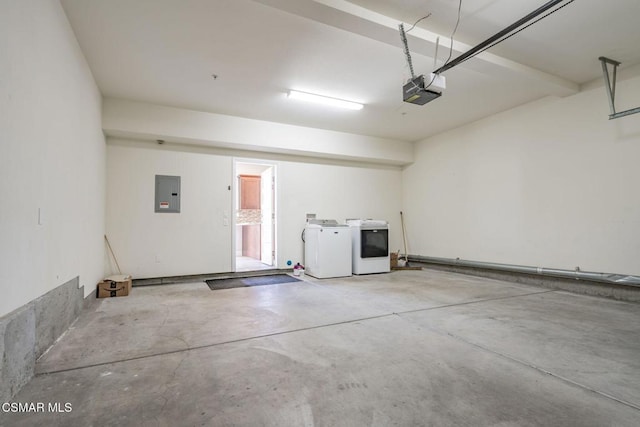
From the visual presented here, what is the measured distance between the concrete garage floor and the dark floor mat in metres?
1.20

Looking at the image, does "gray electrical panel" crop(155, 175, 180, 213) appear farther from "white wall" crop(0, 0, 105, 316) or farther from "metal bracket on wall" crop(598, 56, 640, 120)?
"metal bracket on wall" crop(598, 56, 640, 120)

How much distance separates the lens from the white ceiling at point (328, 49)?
2.65 metres

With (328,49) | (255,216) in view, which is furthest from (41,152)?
(255,216)

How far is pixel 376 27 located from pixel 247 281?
163 inches

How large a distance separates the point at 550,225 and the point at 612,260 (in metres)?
0.82

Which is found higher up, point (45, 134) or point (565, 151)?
point (565, 151)

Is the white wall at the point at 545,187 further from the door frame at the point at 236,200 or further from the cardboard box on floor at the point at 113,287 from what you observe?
the cardboard box on floor at the point at 113,287

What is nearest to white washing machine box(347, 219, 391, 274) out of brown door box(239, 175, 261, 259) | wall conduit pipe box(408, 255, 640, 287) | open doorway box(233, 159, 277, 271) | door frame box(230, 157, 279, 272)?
wall conduit pipe box(408, 255, 640, 287)

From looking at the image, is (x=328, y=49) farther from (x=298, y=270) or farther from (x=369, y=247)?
(x=298, y=270)

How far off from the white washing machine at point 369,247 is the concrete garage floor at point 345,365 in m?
2.17

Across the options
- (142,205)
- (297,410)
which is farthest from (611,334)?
(142,205)

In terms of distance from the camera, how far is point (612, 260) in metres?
3.79

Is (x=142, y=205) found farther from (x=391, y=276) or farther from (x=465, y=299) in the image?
(x=465, y=299)

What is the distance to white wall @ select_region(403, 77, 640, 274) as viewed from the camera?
148 inches
